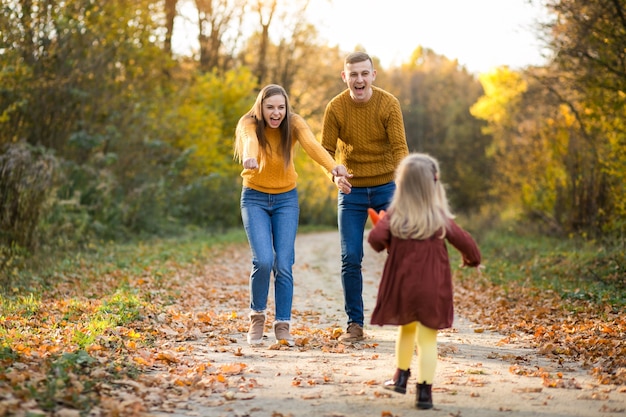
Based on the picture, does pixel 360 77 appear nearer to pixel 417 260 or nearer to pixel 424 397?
pixel 417 260

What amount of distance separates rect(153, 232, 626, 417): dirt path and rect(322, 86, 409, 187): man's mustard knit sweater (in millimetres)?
1530

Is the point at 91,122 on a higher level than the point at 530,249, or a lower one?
higher

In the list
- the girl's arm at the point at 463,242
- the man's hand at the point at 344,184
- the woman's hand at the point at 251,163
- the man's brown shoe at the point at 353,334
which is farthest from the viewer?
the man's brown shoe at the point at 353,334

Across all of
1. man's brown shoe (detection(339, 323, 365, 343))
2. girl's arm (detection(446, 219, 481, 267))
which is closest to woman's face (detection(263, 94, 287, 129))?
man's brown shoe (detection(339, 323, 365, 343))

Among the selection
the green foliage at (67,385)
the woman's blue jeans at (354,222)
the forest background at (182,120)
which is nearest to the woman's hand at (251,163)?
the woman's blue jeans at (354,222)

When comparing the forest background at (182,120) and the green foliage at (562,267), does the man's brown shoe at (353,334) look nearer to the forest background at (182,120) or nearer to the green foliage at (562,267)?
the green foliage at (562,267)

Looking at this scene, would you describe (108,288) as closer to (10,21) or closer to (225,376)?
(225,376)

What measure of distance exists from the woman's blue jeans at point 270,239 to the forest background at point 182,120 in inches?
199

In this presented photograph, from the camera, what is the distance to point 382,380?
18.4 feet

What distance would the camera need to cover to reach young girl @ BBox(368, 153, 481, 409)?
197 inches

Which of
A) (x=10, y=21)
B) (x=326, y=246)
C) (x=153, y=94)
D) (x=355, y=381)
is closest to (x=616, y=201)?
(x=326, y=246)

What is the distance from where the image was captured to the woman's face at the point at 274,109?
695 centimetres

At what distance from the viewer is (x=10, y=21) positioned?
15680 mm

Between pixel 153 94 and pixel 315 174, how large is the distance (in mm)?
15593
